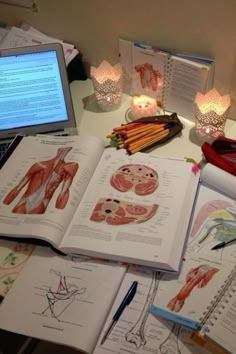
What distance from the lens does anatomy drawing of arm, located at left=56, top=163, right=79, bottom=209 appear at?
31.4 inches

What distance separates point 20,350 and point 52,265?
0.64m

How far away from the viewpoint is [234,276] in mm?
684

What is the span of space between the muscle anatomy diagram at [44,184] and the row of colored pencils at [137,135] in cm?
12

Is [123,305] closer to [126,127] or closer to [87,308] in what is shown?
[87,308]

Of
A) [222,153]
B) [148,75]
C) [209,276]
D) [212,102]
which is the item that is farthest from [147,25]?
[209,276]

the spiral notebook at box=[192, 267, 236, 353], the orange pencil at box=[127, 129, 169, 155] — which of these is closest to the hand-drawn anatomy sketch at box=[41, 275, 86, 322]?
the spiral notebook at box=[192, 267, 236, 353]

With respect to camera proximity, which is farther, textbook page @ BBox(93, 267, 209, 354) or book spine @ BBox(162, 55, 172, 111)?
book spine @ BBox(162, 55, 172, 111)

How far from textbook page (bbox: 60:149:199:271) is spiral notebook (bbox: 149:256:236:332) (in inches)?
1.1

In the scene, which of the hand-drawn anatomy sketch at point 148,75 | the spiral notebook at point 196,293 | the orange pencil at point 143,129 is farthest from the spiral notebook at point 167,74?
the spiral notebook at point 196,293

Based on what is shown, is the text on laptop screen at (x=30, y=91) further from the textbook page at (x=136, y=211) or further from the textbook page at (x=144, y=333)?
the textbook page at (x=144, y=333)

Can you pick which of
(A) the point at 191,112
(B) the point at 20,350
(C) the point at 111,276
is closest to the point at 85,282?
(C) the point at 111,276

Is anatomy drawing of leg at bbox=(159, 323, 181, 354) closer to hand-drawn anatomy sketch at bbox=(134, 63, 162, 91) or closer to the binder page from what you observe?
the binder page

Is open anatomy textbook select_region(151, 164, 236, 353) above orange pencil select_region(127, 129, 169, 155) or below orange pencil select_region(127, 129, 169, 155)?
below

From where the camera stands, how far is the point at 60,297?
0.69 meters
